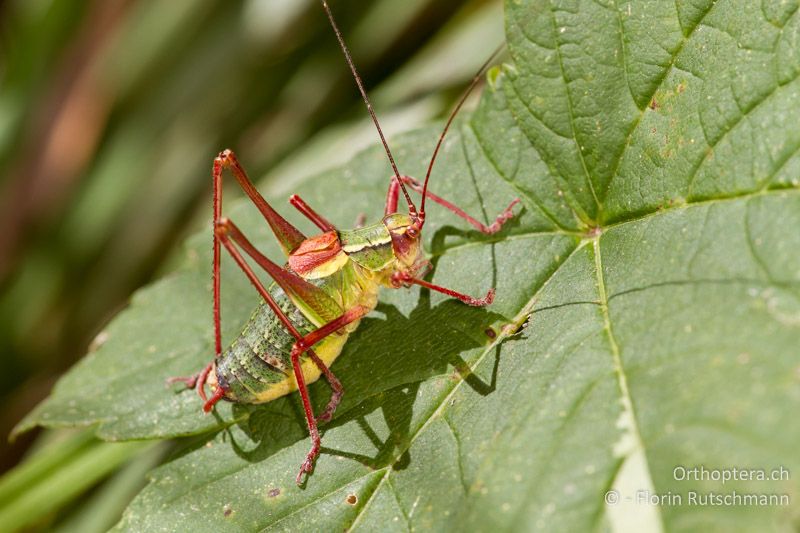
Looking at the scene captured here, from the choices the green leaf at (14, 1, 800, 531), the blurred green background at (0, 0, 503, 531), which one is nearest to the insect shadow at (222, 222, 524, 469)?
the green leaf at (14, 1, 800, 531)

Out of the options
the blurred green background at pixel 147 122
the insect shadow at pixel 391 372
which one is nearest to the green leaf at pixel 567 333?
the insect shadow at pixel 391 372

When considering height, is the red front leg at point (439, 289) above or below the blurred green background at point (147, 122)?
below

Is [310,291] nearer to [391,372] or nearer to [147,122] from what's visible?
[391,372]

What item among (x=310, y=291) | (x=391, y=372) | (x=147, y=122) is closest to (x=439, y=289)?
(x=391, y=372)

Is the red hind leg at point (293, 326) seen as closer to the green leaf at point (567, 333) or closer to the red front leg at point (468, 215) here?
the green leaf at point (567, 333)

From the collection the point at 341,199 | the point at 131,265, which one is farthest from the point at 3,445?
the point at 341,199
